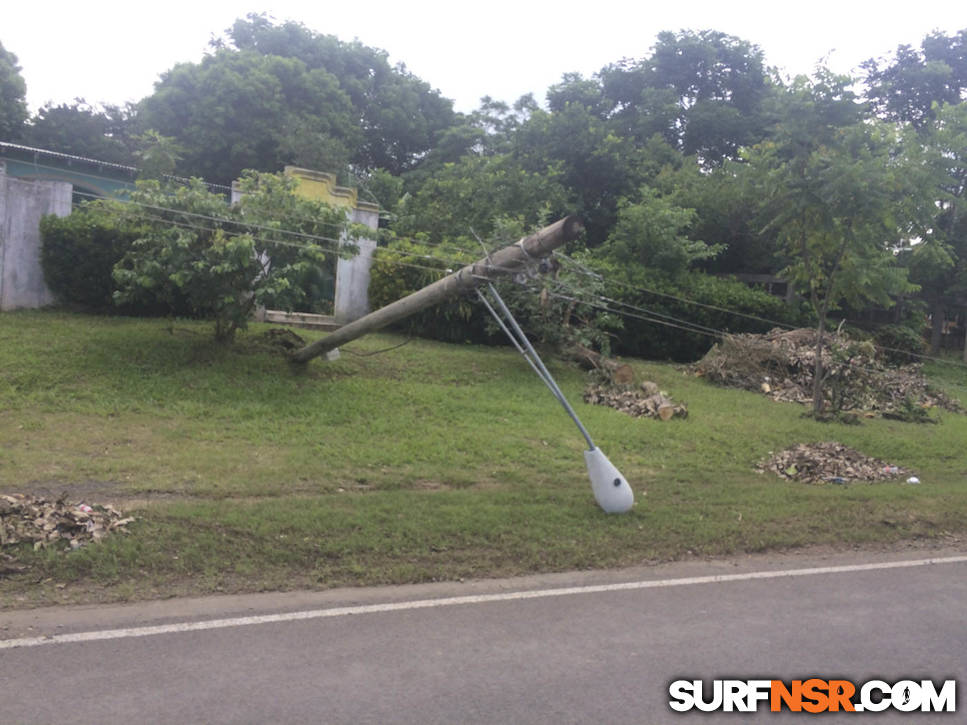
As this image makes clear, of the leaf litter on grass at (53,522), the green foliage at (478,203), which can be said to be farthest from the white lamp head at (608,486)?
the green foliage at (478,203)

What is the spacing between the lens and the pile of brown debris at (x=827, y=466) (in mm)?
10633

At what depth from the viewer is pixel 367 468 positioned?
9367 millimetres

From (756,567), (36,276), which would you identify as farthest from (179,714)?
(36,276)

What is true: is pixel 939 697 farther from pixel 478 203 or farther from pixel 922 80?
pixel 922 80

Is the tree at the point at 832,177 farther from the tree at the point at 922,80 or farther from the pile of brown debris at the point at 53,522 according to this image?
the tree at the point at 922,80

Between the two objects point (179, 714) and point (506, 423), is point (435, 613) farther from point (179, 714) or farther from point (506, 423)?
point (506, 423)

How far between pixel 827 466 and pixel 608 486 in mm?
4159

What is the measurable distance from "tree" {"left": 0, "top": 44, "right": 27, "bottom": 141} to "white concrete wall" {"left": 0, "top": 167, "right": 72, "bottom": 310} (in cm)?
1534

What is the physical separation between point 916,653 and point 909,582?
1.93 m

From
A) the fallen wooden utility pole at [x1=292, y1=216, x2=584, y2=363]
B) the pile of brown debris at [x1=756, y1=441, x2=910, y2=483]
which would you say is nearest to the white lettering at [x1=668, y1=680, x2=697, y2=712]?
the fallen wooden utility pole at [x1=292, y1=216, x2=584, y2=363]

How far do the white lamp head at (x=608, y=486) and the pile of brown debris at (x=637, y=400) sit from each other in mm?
4727

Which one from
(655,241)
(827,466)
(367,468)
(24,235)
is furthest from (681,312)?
(24,235)

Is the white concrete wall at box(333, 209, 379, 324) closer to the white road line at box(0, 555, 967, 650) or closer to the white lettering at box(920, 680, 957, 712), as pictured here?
the white road line at box(0, 555, 967, 650)

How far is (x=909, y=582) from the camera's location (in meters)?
6.81
